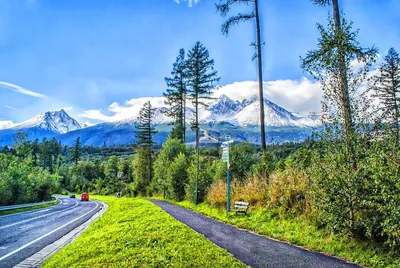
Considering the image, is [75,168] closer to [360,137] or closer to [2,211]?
[2,211]

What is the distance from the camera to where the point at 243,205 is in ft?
43.4

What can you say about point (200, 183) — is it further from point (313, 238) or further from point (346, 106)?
point (346, 106)

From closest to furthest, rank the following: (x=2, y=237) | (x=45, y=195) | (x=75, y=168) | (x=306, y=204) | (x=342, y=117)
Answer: (x=342, y=117) < (x=306, y=204) < (x=2, y=237) < (x=45, y=195) < (x=75, y=168)

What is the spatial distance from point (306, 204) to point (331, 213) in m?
2.35

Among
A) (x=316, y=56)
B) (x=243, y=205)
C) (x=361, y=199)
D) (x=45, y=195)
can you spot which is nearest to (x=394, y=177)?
(x=361, y=199)

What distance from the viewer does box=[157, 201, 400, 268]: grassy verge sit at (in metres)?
6.39

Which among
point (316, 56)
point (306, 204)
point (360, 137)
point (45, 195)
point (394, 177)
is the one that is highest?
point (316, 56)

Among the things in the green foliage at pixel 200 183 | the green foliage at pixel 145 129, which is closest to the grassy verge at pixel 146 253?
the green foliage at pixel 200 183

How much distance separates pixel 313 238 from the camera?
8227 mm

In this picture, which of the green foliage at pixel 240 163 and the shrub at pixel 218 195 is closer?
the shrub at pixel 218 195

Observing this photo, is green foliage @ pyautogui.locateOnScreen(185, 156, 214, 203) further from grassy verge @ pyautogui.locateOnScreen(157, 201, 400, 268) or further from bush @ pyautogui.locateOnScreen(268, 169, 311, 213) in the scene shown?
bush @ pyautogui.locateOnScreen(268, 169, 311, 213)

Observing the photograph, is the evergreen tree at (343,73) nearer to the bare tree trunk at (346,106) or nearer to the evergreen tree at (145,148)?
the bare tree trunk at (346,106)

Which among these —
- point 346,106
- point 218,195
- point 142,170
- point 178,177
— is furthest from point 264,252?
point 142,170

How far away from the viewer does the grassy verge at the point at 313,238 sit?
21.0 ft
